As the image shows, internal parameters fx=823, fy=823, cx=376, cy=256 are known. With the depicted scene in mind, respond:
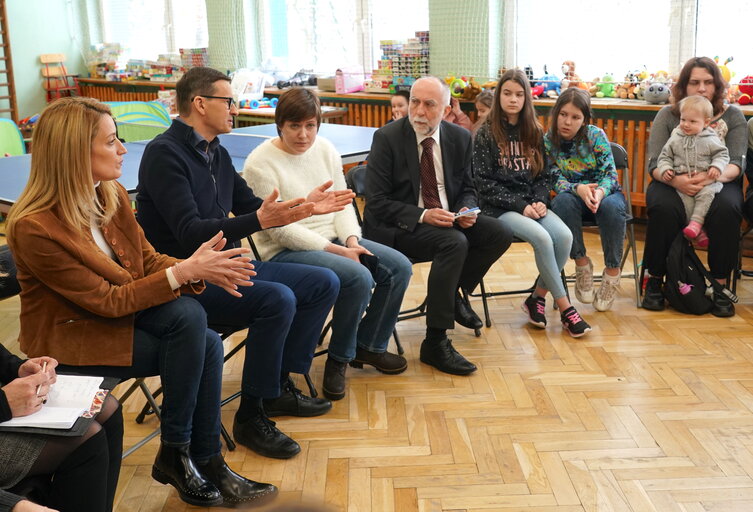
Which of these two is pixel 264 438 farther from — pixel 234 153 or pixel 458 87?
pixel 458 87

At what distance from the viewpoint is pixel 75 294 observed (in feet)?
7.34

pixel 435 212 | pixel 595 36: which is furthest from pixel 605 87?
pixel 435 212

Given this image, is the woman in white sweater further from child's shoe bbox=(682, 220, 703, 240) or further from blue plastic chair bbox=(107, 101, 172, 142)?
blue plastic chair bbox=(107, 101, 172, 142)

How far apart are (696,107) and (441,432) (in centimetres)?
236

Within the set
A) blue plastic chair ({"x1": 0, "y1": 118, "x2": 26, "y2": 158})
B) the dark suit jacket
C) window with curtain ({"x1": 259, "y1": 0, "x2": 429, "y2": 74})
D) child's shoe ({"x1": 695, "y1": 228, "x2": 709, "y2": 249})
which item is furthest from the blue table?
window with curtain ({"x1": 259, "y1": 0, "x2": 429, "y2": 74})

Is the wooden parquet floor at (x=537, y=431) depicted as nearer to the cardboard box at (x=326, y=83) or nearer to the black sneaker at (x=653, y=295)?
the black sneaker at (x=653, y=295)

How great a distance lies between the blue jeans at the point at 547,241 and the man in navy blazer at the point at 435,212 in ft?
0.66

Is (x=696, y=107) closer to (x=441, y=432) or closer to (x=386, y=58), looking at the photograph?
(x=441, y=432)

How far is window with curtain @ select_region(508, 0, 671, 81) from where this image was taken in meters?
6.02

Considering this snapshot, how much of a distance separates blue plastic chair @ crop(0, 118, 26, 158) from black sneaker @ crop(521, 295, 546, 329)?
3.50m

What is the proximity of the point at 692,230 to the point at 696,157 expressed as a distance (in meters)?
0.40

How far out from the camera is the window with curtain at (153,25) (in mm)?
9820

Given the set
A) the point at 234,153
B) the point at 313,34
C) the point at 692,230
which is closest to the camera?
the point at 692,230

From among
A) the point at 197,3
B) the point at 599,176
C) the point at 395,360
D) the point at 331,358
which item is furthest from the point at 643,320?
the point at 197,3
